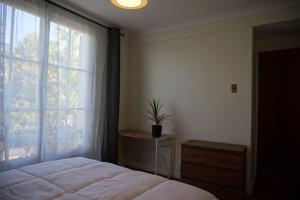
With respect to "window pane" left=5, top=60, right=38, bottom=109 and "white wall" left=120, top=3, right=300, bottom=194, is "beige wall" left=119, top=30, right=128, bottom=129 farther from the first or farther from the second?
"window pane" left=5, top=60, right=38, bottom=109

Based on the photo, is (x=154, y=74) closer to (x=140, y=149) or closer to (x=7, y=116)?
(x=140, y=149)

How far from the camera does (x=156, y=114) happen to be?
323 cm

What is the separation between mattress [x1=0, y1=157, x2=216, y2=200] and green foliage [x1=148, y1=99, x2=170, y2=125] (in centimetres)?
155

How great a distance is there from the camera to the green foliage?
325 centimetres

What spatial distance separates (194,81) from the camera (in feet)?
10.3

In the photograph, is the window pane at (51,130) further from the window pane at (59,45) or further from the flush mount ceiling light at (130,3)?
the flush mount ceiling light at (130,3)

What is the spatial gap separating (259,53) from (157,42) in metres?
1.69

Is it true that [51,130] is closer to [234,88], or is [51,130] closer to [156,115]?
[156,115]

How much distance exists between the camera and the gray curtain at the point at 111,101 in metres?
3.19

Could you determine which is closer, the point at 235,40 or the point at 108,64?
the point at 235,40

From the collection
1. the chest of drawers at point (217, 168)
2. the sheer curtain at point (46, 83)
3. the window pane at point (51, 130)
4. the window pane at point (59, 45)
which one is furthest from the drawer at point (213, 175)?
the window pane at point (59, 45)

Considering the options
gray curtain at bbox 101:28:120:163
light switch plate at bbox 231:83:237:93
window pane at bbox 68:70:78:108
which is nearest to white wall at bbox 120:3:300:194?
light switch plate at bbox 231:83:237:93

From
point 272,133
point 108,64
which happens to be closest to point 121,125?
point 108,64

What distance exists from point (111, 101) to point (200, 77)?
145cm
